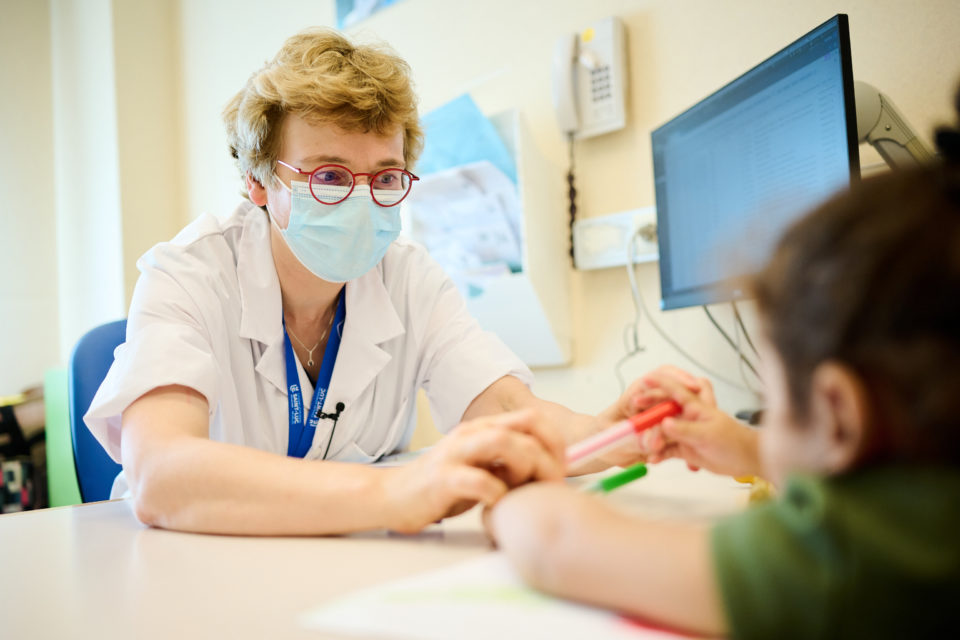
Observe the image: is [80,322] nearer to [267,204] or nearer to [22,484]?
[22,484]

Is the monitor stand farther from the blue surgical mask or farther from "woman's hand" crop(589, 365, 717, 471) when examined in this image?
the blue surgical mask

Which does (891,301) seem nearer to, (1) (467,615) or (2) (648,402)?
(1) (467,615)

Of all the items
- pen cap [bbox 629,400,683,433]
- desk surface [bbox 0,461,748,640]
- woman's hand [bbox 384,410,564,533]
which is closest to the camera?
desk surface [bbox 0,461,748,640]

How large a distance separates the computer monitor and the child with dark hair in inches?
15.0

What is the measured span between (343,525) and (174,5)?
3.47 m

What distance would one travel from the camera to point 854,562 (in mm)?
324

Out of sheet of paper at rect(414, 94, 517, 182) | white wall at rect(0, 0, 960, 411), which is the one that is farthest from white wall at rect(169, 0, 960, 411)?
sheet of paper at rect(414, 94, 517, 182)

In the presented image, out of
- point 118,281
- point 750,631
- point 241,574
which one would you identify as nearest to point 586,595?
point 750,631

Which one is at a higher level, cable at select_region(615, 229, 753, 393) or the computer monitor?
the computer monitor

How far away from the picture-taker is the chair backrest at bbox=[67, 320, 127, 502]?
4.42 ft

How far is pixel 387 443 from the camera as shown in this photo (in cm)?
140

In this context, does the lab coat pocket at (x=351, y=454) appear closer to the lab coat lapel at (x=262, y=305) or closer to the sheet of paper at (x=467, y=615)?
the lab coat lapel at (x=262, y=305)

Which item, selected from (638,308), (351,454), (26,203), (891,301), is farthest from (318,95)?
(26,203)

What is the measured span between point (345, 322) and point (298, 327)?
0.35ft
